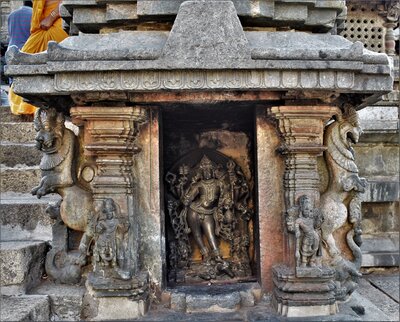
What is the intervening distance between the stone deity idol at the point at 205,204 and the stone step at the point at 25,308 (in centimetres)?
112

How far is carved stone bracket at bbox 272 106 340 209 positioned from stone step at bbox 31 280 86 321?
1.51 meters

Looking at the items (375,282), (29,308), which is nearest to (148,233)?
(29,308)

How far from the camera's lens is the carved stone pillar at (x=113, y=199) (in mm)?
2559

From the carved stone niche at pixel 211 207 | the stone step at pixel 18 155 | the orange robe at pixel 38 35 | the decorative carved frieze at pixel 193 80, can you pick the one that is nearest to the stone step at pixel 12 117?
the orange robe at pixel 38 35

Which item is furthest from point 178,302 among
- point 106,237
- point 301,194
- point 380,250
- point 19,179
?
point 380,250

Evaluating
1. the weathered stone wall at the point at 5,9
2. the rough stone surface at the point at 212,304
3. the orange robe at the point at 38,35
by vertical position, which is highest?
the weathered stone wall at the point at 5,9

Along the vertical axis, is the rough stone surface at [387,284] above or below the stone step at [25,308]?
below

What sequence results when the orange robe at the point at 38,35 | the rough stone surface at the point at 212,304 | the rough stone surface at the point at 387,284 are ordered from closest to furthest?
1. the rough stone surface at the point at 212,304
2. the rough stone surface at the point at 387,284
3. the orange robe at the point at 38,35

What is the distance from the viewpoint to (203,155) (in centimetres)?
315

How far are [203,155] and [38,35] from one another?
292 centimetres

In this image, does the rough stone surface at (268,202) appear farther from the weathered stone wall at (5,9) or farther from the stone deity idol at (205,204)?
the weathered stone wall at (5,9)

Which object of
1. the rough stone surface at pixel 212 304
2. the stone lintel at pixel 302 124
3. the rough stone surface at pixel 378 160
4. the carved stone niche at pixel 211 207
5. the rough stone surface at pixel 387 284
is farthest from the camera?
the rough stone surface at pixel 378 160

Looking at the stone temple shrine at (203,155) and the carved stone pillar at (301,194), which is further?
the carved stone pillar at (301,194)

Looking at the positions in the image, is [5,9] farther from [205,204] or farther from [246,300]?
[246,300]
